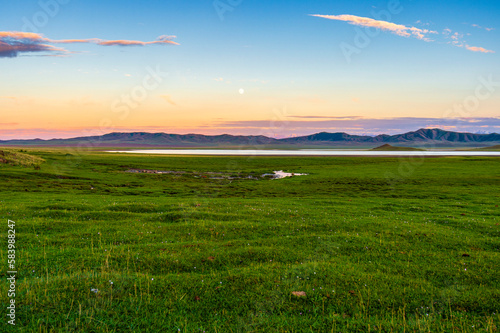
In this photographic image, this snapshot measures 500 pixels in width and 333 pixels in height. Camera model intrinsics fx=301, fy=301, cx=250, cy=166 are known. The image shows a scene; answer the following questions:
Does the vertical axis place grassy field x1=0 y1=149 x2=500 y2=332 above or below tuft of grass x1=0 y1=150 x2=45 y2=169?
below

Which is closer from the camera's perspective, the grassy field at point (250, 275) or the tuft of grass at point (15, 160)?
the grassy field at point (250, 275)

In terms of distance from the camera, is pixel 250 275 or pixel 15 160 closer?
pixel 250 275

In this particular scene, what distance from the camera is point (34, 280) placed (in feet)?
30.9

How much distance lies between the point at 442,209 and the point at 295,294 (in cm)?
2438

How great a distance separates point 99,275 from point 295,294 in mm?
6446

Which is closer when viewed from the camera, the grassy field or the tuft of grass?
the grassy field

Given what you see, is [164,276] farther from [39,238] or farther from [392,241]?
[392,241]

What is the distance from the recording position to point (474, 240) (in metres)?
15.9

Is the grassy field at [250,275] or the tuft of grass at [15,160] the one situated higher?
the tuft of grass at [15,160]

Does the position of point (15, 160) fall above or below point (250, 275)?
above

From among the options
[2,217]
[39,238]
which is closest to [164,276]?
[39,238]

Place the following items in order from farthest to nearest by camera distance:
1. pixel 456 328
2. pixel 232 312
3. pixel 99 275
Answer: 1. pixel 99 275
2. pixel 232 312
3. pixel 456 328

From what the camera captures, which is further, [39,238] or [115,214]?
[115,214]

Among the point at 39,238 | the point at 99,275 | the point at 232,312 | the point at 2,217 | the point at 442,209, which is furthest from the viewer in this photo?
the point at 442,209
